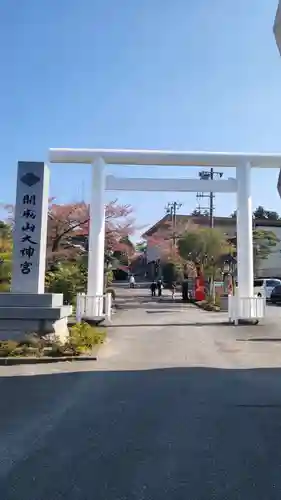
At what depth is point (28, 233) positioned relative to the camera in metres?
11.2

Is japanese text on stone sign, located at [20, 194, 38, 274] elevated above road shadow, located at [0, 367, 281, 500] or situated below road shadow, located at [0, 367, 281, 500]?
above

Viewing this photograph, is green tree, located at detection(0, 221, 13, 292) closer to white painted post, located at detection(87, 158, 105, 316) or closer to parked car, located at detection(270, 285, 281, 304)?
white painted post, located at detection(87, 158, 105, 316)

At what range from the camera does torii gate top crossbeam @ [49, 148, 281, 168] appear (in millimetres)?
15758

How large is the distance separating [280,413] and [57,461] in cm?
293

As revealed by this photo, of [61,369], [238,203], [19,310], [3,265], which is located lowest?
[61,369]

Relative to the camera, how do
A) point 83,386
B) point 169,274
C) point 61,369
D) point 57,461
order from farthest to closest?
point 169,274
point 61,369
point 83,386
point 57,461

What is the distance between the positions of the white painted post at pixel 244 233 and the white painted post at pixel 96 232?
15.7 ft

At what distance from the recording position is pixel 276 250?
159 feet

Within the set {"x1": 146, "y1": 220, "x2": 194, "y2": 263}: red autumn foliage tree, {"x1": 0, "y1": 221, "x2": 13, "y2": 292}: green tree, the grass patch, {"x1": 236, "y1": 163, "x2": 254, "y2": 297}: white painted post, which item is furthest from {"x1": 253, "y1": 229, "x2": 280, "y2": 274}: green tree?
the grass patch

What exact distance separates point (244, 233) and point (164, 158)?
3.79 m

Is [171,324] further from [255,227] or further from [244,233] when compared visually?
[255,227]

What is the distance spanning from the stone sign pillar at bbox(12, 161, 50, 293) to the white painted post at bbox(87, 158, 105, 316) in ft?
14.0

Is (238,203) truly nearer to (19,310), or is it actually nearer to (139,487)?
(19,310)

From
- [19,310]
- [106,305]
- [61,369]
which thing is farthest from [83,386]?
[106,305]
